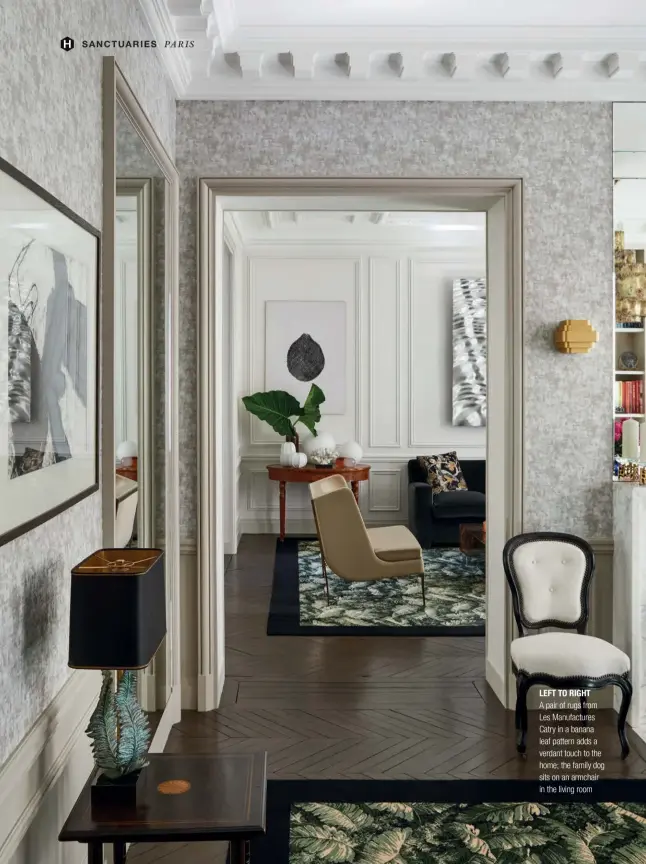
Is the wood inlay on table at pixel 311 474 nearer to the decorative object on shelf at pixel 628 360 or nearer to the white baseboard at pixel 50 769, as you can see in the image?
the decorative object on shelf at pixel 628 360

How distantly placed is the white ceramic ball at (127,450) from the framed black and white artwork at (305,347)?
18.0 ft

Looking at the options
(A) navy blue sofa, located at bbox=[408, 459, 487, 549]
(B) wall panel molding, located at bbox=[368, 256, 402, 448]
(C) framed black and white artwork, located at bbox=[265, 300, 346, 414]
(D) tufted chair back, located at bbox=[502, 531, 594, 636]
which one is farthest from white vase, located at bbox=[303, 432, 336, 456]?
(D) tufted chair back, located at bbox=[502, 531, 594, 636]

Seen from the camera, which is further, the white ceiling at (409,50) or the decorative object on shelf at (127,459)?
the white ceiling at (409,50)

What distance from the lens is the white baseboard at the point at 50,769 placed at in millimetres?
1583

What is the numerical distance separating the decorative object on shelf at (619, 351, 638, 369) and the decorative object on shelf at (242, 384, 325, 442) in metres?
3.23

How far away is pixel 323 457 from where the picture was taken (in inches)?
306

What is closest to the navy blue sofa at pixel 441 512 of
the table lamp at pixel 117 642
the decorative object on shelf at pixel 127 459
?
the decorative object on shelf at pixel 127 459

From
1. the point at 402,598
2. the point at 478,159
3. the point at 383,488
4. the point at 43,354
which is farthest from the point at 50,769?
the point at 383,488

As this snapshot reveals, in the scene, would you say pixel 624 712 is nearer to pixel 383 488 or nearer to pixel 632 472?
pixel 632 472

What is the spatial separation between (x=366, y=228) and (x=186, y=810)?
22.1 ft

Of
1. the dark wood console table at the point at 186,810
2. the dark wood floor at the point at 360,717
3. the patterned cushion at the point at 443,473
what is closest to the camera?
the dark wood console table at the point at 186,810

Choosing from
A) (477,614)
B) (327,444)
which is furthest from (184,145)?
(327,444)

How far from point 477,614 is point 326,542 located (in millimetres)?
1169

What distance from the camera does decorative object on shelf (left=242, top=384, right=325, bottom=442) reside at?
7941 millimetres
